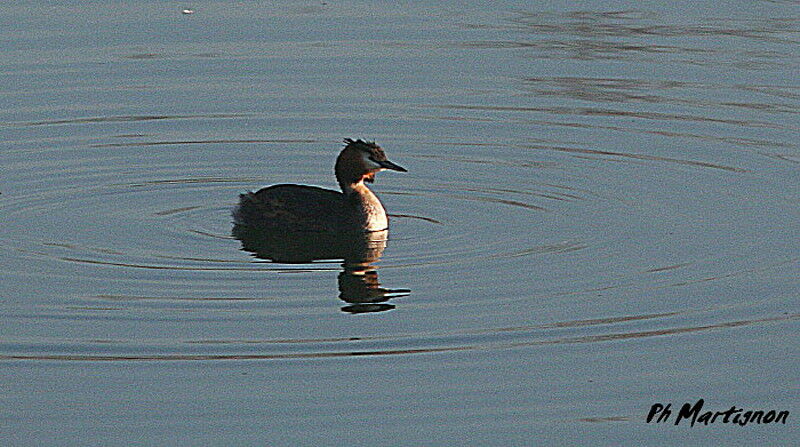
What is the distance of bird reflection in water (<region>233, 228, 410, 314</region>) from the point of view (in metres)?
10.9

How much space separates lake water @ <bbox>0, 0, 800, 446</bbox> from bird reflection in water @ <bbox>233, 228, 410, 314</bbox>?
0.23 ft

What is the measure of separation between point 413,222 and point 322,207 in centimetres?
72

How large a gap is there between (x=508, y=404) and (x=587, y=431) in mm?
505

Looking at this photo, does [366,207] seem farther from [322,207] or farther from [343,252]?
[343,252]

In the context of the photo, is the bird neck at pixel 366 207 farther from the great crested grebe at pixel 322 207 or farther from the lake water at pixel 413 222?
the lake water at pixel 413 222

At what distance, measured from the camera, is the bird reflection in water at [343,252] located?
10867 millimetres

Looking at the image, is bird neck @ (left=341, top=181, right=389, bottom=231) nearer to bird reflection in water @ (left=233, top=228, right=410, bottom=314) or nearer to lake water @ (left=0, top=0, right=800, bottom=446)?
bird reflection in water @ (left=233, top=228, right=410, bottom=314)

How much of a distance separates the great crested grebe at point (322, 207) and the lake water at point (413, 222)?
24 cm

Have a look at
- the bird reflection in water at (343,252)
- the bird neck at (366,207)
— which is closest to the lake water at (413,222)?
the bird reflection in water at (343,252)

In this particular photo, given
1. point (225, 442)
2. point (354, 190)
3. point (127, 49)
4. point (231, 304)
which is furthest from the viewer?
point (127, 49)

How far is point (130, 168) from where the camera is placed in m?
14.6

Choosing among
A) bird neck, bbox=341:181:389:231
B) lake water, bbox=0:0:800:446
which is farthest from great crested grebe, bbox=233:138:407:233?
lake water, bbox=0:0:800:446

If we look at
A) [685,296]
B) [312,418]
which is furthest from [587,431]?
[685,296]

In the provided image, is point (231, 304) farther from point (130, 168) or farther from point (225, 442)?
point (130, 168)
